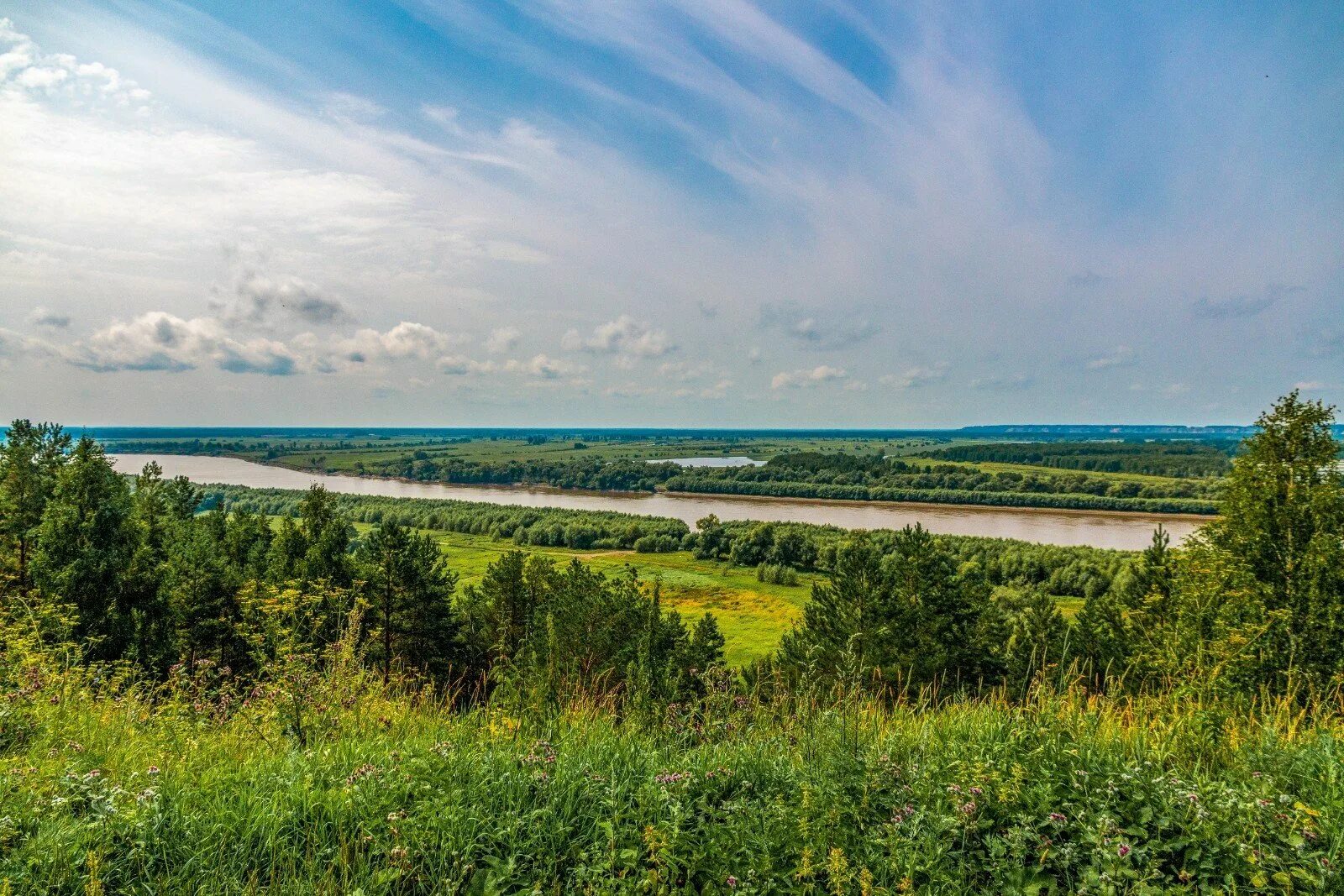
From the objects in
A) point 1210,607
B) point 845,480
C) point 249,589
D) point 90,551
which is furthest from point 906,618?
point 845,480

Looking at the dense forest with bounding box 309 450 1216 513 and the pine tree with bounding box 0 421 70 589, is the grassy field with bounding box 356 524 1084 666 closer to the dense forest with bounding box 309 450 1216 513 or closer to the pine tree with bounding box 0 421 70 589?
the pine tree with bounding box 0 421 70 589

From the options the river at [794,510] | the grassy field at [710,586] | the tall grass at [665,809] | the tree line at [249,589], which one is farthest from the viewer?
the river at [794,510]

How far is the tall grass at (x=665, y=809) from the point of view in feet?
8.63

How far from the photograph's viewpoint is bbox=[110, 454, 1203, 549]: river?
75.8 metres

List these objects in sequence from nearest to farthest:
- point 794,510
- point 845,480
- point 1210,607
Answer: point 1210,607
point 794,510
point 845,480

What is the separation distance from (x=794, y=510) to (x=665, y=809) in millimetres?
97639

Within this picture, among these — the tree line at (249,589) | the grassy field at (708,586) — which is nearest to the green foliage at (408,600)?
the tree line at (249,589)

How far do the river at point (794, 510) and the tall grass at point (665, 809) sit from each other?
63129 millimetres

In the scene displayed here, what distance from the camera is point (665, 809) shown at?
3123 millimetres

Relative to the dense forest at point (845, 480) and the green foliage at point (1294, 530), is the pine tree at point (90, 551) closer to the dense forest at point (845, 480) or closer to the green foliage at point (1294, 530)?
the green foliage at point (1294, 530)

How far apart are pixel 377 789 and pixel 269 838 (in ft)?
1.53

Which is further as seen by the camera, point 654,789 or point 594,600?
point 594,600

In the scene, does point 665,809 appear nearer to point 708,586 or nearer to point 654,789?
point 654,789

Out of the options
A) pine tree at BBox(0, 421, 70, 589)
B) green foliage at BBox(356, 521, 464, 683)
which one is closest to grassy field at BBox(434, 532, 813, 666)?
green foliage at BBox(356, 521, 464, 683)
